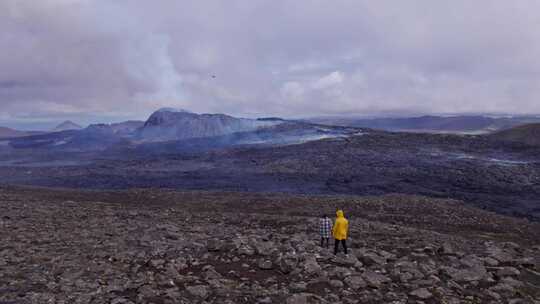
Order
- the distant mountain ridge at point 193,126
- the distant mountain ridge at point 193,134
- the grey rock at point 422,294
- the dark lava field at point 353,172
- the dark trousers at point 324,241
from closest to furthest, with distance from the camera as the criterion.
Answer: the grey rock at point 422,294 < the dark trousers at point 324,241 < the dark lava field at point 353,172 < the distant mountain ridge at point 193,134 < the distant mountain ridge at point 193,126

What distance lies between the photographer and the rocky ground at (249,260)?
7.88 m

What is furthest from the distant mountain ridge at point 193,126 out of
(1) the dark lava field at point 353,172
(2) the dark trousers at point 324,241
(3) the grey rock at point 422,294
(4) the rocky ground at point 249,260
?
(3) the grey rock at point 422,294

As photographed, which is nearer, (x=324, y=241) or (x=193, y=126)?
(x=324, y=241)

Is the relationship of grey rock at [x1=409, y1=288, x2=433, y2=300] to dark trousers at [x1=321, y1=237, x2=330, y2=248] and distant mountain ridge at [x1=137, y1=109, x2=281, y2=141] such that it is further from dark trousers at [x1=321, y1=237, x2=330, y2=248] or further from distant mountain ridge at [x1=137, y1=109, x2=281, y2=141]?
distant mountain ridge at [x1=137, y1=109, x2=281, y2=141]

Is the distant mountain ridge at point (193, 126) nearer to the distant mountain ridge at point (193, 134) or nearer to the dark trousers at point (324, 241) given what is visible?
the distant mountain ridge at point (193, 134)

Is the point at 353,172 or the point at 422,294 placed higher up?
the point at 422,294

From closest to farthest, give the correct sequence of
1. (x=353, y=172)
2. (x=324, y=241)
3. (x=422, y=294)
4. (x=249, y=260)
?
(x=422, y=294) → (x=249, y=260) → (x=324, y=241) → (x=353, y=172)

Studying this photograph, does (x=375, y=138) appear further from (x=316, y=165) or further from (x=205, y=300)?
(x=205, y=300)

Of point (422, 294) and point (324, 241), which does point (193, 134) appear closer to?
point (324, 241)

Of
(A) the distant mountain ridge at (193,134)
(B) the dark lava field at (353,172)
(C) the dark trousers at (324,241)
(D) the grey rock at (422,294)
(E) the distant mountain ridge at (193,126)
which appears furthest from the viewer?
(E) the distant mountain ridge at (193,126)

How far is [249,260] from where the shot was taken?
9789 mm

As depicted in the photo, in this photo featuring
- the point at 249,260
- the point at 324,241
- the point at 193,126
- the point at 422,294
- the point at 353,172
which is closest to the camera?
the point at 422,294

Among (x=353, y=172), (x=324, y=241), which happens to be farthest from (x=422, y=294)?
(x=353, y=172)

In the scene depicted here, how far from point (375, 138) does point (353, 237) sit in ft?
123
